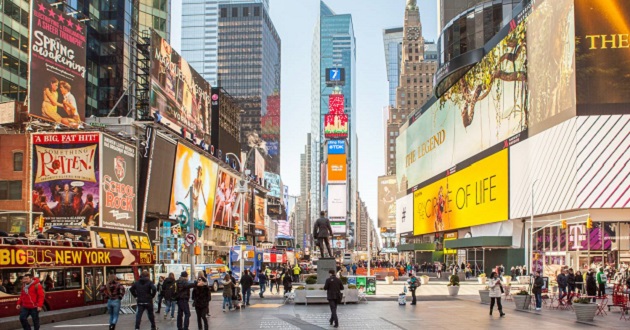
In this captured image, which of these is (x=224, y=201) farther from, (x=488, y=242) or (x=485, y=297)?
(x=485, y=297)

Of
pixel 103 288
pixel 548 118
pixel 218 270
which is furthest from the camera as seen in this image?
pixel 548 118

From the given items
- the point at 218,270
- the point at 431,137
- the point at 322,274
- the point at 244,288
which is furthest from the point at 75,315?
the point at 431,137

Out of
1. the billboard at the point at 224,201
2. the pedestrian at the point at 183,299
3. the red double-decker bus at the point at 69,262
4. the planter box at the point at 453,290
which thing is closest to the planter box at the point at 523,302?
the planter box at the point at 453,290

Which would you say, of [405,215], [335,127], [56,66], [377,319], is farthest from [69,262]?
[335,127]

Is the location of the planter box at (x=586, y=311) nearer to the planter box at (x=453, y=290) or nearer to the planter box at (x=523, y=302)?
the planter box at (x=523, y=302)

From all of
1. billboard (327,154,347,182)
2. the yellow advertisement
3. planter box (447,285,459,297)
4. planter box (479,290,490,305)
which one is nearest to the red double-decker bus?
planter box (479,290,490,305)

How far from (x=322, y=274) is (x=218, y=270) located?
62.1 feet

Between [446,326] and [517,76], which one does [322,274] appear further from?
[517,76]

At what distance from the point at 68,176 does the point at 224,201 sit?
140 ft

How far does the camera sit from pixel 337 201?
562ft

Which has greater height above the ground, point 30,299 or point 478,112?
point 478,112

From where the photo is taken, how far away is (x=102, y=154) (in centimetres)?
6134

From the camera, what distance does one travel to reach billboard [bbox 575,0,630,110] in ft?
191

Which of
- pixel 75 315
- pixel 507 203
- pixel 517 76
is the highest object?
pixel 517 76
